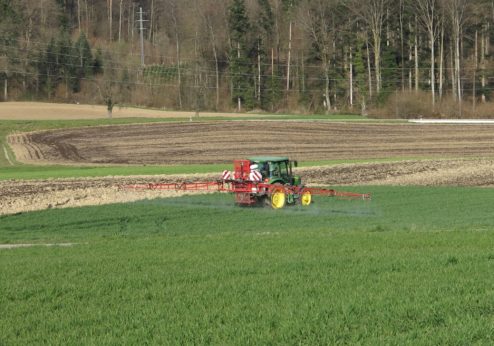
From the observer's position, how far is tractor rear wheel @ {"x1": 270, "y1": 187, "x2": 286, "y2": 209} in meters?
26.8

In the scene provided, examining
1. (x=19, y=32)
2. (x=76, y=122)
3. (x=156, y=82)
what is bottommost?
(x=76, y=122)

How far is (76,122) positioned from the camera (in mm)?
72562

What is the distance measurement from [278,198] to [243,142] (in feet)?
108

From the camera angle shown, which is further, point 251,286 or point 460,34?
point 460,34

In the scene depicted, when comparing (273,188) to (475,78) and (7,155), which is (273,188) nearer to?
(7,155)

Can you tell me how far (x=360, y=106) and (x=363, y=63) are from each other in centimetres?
874

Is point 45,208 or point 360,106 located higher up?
point 360,106

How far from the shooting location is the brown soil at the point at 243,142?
174ft

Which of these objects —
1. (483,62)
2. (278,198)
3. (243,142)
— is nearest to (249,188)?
(278,198)

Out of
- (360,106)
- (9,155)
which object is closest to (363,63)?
(360,106)

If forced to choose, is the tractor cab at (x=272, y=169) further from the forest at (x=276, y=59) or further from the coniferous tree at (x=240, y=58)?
the coniferous tree at (x=240, y=58)

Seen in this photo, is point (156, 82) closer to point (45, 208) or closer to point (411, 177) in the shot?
point (411, 177)

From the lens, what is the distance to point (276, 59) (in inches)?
4343

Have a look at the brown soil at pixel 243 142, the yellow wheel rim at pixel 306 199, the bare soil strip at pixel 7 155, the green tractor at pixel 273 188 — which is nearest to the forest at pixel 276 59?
the brown soil at pixel 243 142
